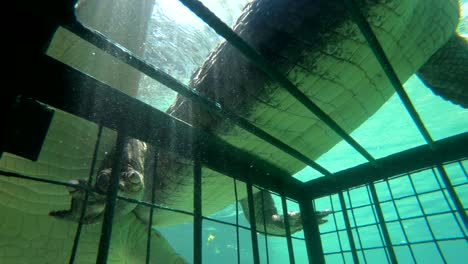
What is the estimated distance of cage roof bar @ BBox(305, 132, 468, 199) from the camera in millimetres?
2898

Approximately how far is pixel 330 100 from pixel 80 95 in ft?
7.24

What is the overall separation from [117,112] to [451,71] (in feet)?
14.5

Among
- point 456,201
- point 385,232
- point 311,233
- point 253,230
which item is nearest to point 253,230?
point 253,230

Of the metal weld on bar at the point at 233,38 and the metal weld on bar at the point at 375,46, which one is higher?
the metal weld on bar at the point at 375,46

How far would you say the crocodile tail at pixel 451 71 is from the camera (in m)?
3.78

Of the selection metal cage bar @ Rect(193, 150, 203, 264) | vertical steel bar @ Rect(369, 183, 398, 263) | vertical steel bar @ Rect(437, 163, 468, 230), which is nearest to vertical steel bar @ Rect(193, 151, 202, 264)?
metal cage bar @ Rect(193, 150, 203, 264)

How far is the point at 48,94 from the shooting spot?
1559 millimetres

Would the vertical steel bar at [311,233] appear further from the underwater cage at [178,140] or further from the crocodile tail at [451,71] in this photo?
the crocodile tail at [451,71]

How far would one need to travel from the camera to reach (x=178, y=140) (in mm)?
2217

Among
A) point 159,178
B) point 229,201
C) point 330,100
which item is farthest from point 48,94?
point 229,201

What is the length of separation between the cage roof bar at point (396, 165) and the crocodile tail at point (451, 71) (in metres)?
1.48

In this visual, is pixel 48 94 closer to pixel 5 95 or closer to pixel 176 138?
pixel 5 95

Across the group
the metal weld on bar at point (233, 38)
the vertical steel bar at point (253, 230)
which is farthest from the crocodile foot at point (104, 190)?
the metal weld on bar at point (233, 38)

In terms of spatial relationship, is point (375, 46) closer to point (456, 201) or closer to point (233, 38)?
point (233, 38)
